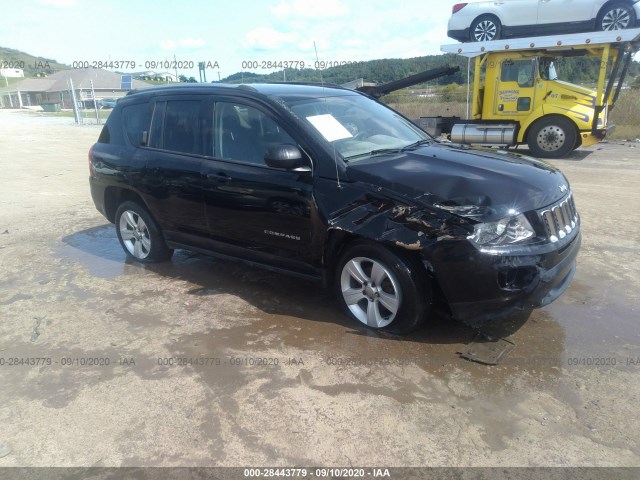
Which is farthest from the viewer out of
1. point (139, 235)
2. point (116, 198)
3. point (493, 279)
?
point (116, 198)

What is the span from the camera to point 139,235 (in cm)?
542

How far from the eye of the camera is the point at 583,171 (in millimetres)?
10617

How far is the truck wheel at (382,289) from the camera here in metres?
3.40

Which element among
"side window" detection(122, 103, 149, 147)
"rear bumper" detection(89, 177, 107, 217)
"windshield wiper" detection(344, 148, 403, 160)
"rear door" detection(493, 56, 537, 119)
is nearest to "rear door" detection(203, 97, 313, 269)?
"windshield wiper" detection(344, 148, 403, 160)

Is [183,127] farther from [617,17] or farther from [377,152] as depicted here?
[617,17]

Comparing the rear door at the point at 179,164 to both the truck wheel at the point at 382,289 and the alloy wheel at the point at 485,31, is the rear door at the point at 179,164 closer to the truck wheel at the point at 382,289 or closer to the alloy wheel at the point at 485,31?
the truck wheel at the point at 382,289

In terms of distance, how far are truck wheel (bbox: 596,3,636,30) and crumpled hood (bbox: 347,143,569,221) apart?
1049cm

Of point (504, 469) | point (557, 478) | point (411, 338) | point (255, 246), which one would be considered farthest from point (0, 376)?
point (557, 478)

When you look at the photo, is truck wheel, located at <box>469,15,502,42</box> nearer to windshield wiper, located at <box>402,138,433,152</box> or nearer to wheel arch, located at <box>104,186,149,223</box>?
windshield wiper, located at <box>402,138,433,152</box>

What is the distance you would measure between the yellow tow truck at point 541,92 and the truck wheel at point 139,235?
34.3ft

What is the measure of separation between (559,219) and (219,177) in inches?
108

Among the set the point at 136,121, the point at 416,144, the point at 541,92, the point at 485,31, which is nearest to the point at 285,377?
the point at 416,144

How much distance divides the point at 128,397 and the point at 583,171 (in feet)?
34.7

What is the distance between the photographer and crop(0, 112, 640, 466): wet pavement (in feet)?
8.48
